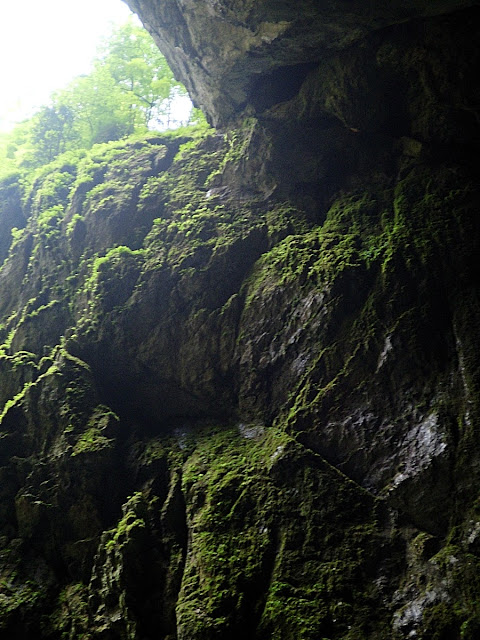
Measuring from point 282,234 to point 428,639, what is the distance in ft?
19.9

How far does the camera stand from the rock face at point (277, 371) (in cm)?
561

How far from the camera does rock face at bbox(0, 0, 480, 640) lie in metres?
5.61

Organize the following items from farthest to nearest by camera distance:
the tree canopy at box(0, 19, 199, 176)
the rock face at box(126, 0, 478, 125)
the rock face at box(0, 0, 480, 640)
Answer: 1. the tree canopy at box(0, 19, 199, 176)
2. the rock face at box(126, 0, 478, 125)
3. the rock face at box(0, 0, 480, 640)

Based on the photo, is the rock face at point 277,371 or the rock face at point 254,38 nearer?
the rock face at point 277,371

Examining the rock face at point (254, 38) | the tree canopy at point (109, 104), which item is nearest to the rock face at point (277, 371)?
the rock face at point (254, 38)

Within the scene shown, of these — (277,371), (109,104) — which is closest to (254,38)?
(277,371)

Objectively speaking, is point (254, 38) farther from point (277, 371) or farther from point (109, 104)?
point (109, 104)

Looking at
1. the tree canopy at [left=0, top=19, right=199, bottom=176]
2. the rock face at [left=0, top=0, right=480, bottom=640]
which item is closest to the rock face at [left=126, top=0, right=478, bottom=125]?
the rock face at [left=0, top=0, right=480, bottom=640]

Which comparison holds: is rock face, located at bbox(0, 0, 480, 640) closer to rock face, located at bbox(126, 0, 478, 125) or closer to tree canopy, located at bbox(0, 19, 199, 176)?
rock face, located at bbox(126, 0, 478, 125)

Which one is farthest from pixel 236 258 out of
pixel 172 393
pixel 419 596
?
pixel 419 596

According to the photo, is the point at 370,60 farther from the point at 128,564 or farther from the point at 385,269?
the point at 128,564

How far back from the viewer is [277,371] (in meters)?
7.68

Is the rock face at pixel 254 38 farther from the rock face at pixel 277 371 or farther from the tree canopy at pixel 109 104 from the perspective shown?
the tree canopy at pixel 109 104

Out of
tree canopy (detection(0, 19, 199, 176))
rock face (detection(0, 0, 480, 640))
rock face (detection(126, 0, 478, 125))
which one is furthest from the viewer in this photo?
tree canopy (detection(0, 19, 199, 176))
